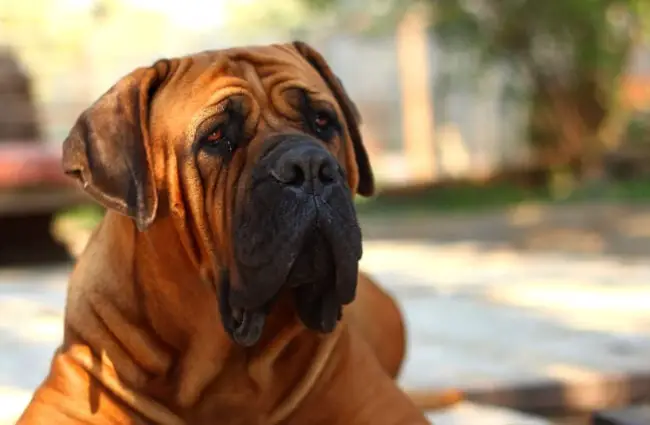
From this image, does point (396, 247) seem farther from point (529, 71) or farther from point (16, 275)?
point (529, 71)

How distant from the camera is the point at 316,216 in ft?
5.46

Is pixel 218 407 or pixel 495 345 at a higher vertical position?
pixel 218 407

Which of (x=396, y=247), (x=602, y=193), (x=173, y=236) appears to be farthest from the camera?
(x=602, y=193)

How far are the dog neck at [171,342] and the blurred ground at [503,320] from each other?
0.72m

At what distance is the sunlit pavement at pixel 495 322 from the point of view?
2926mm

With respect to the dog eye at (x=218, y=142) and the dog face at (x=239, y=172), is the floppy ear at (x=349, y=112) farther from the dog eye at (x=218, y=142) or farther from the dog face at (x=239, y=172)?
the dog eye at (x=218, y=142)

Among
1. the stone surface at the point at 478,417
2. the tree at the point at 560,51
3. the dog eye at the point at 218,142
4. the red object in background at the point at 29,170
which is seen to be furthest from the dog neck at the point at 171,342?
the tree at the point at 560,51

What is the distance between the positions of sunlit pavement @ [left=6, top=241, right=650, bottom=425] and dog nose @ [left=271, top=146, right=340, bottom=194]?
1.19 meters

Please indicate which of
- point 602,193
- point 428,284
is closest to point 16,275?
point 428,284

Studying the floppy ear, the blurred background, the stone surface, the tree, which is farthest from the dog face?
the tree

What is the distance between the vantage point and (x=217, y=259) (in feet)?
5.74

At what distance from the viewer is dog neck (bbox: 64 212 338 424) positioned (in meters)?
1.84

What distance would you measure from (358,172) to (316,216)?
1.37 feet

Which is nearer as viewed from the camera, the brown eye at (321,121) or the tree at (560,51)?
the brown eye at (321,121)
